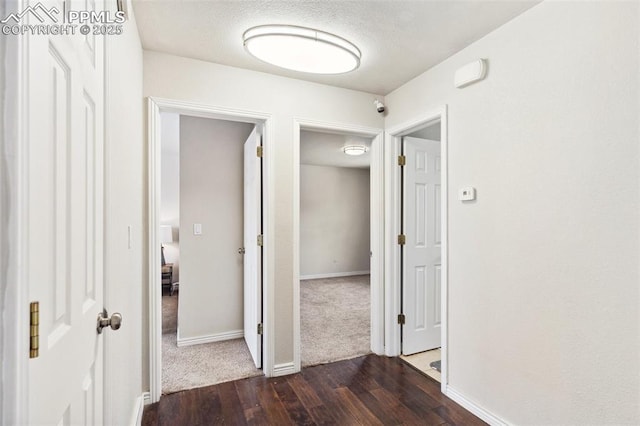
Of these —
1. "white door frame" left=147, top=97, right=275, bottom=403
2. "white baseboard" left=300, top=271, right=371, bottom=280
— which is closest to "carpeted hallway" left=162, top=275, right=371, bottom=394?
"white door frame" left=147, top=97, right=275, bottom=403

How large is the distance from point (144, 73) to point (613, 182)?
108 inches

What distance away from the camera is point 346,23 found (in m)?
1.84

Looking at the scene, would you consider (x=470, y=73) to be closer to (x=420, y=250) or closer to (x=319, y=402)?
(x=420, y=250)

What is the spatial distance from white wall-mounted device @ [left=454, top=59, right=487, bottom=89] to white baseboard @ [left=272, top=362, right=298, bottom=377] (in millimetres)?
2439

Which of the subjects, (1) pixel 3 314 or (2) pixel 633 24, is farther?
(2) pixel 633 24

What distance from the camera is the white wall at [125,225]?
123 centimetres

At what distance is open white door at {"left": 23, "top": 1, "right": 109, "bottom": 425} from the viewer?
0.60 m

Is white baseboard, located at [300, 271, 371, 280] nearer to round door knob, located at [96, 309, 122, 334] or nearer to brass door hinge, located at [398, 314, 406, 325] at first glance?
brass door hinge, located at [398, 314, 406, 325]

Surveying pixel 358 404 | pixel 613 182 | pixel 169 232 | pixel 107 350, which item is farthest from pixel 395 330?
pixel 169 232

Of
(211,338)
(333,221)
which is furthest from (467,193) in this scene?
(333,221)

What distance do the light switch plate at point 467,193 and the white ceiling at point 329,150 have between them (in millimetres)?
1659

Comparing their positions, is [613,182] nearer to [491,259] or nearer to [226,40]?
[491,259]

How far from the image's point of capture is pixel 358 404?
7.09 ft

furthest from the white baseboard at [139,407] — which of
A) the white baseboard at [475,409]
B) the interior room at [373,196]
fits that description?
the white baseboard at [475,409]
